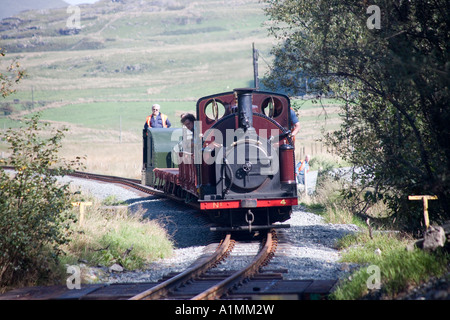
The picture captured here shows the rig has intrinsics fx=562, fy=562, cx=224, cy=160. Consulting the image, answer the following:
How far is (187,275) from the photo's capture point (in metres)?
8.27

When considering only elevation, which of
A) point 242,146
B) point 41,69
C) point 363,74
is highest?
point 41,69

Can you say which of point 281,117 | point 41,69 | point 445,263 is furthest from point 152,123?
point 41,69

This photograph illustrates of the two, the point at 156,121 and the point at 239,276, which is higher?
the point at 156,121

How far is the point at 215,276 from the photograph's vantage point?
8.45 metres

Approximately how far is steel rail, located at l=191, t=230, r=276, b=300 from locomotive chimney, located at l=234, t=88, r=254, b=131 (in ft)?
7.87

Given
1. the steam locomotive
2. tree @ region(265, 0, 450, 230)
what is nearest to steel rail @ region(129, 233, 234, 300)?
the steam locomotive

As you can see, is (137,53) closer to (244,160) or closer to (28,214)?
(244,160)

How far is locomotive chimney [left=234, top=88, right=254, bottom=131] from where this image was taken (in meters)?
11.4

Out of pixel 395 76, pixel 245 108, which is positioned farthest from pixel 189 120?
pixel 395 76

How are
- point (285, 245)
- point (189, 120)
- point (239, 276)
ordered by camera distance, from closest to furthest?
point (239, 276) → point (285, 245) → point (189, 120)

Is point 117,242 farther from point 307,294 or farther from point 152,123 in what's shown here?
point 152,123

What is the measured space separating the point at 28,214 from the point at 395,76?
583cm

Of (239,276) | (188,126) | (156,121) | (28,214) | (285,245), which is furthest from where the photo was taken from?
(156,121)
